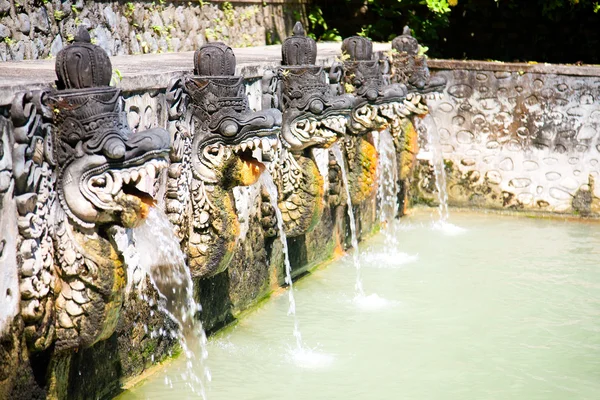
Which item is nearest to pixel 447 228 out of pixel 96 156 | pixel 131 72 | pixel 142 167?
pixel 131 72

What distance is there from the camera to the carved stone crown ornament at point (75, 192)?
3518 millimetres

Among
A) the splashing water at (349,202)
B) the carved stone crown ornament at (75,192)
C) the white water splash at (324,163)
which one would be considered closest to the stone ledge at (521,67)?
the splashing water at (349,202)

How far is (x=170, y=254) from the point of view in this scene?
4660mm

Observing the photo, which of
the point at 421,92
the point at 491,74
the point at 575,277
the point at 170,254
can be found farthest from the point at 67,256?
the point at 491,74

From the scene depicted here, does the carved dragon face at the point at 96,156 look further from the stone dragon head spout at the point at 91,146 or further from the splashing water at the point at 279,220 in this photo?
the splashing water at the point at 279,220

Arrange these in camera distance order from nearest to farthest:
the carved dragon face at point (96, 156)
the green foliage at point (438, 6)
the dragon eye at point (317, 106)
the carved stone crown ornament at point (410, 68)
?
the carved dragon face at point (96, 156)
the dragon eye at point (317, 106)
the carved stone crown ornament at point (410, 68)
the green foliage at point (438, 6)

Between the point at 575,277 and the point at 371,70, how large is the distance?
238 cm

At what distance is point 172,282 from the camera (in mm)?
4812

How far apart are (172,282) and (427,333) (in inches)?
71.5

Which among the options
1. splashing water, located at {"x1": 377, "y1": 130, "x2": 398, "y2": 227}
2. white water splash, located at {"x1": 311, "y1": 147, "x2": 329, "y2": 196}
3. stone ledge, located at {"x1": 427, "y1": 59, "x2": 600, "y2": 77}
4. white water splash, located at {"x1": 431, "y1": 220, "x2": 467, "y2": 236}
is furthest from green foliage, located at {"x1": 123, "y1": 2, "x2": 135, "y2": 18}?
stone ledge, located at {"x1": 427, "y1": 59, "x2": 600, "y2": 77}

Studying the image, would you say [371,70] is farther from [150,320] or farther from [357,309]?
[150,320]

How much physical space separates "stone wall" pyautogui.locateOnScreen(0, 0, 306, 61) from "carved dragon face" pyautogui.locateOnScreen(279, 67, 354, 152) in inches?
60.6

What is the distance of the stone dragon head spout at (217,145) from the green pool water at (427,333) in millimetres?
724

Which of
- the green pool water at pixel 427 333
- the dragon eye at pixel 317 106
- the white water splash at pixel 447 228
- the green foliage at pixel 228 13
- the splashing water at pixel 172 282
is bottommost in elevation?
the green pool water at pixel 427 333
